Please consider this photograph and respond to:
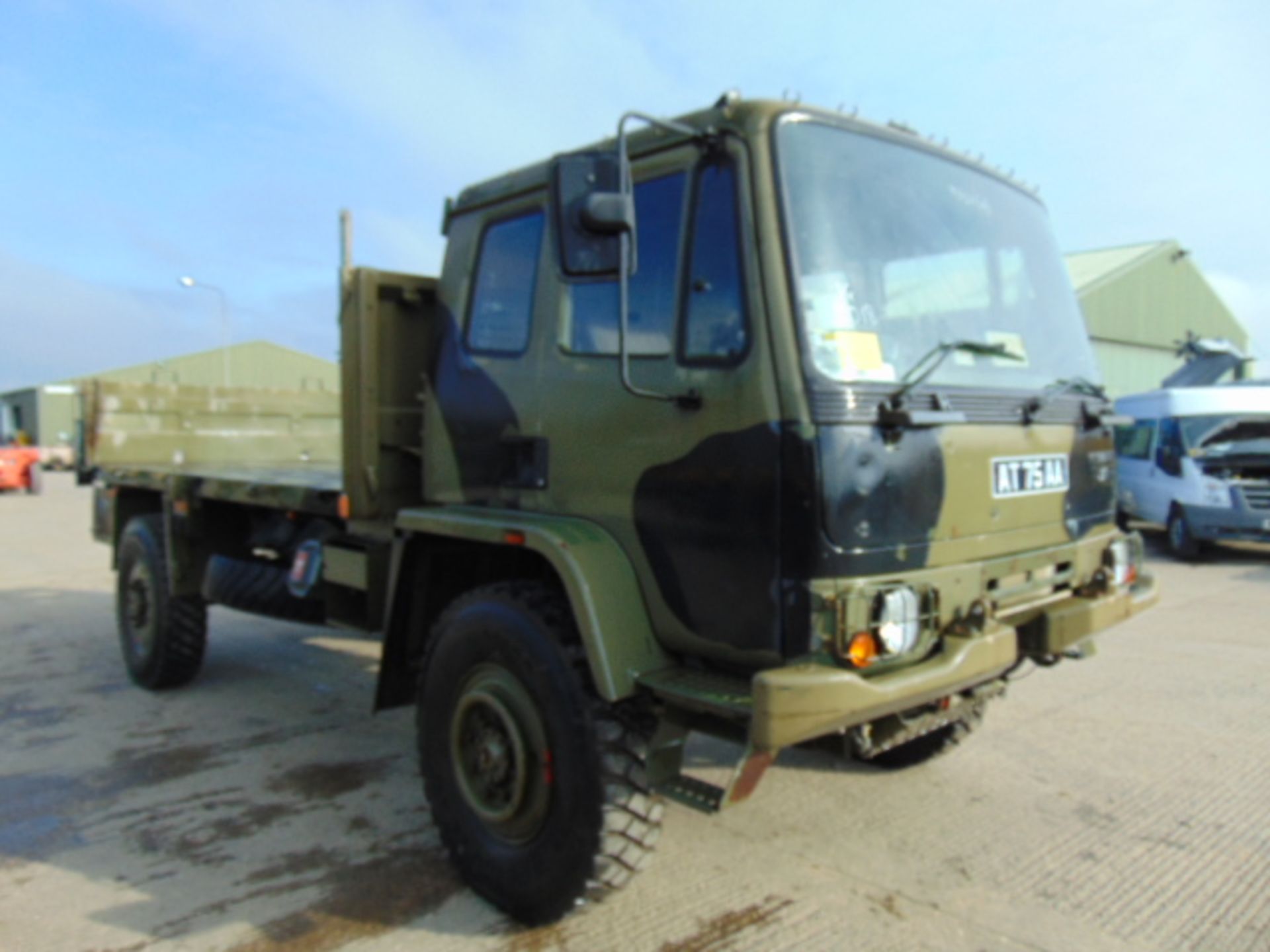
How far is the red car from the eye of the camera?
2352cm

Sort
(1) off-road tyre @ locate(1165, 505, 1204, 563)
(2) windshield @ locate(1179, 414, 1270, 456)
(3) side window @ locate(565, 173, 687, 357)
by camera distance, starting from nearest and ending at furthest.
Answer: (3) side window @ locate(565, 173, 687, 357) → (1) off-road tyre @ locate(1165, 505, 1204, 563) → (2) windshield @ locate(1179, 414, 1270, 456)

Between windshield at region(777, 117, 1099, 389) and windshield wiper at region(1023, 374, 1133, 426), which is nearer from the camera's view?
windshield at region(777, 117, 1099, 389)

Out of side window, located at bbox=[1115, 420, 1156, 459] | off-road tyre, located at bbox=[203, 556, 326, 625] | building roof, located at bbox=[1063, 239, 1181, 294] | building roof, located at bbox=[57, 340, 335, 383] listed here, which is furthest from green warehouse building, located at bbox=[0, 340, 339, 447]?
off-road tyre, located at bbox=[203, 556, 326, 625]

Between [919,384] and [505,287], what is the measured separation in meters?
1.60

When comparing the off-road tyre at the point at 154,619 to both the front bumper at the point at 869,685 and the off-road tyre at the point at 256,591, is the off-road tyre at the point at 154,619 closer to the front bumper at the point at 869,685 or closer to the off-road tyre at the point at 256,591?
the off-road tyre at the point at 256,591

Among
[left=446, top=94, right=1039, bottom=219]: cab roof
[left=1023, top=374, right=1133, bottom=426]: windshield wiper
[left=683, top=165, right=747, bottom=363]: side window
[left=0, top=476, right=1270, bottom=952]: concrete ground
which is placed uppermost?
[left=446, top=94, right=1039, bottom=219]: cab roof

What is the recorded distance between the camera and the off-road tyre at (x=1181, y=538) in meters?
12.1

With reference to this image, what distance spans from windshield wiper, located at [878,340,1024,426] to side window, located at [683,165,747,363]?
0.45 meters

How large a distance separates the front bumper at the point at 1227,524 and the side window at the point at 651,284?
10.7m

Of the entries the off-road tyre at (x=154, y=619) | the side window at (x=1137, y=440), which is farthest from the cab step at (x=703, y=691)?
the side window at (x=1137, y=440)

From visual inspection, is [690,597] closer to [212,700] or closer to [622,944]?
[622,944]

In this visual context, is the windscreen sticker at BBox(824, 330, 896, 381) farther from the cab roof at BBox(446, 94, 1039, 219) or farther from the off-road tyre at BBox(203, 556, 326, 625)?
the off-road tyre at BBox(203, 556, 326, 625)

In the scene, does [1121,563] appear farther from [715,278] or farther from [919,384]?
[715,278]

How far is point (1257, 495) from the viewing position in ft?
37.5
